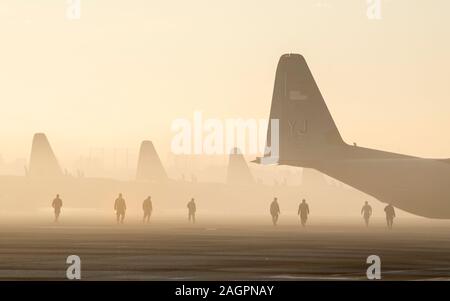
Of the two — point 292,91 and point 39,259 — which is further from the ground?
point 292,91

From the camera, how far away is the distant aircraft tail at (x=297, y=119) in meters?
60.0

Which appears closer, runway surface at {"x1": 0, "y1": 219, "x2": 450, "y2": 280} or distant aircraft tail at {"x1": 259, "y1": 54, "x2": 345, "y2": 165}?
runway surface at {"x1": 0, "y1": 219, "x2": 450, "y2": 280}

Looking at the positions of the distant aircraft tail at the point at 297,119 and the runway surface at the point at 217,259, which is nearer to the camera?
the runway surface at the point at 217,259

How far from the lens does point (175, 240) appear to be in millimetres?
47000

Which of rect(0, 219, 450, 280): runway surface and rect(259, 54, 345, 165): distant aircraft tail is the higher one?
rect(259, 54, 345, 165): distant aircraft tail

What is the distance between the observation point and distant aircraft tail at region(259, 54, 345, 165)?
197 feet

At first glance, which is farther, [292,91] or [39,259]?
[292,91]

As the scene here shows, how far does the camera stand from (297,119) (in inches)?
2398

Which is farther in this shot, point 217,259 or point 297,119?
→ point 297,119

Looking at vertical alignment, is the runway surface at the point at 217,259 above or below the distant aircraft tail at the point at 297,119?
below
